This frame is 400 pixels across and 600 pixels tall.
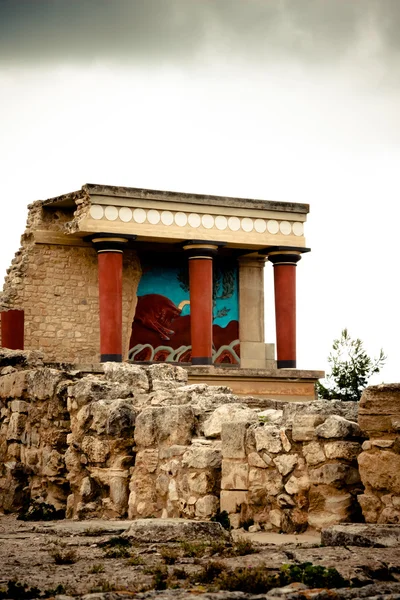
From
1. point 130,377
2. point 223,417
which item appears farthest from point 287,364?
point 223,417

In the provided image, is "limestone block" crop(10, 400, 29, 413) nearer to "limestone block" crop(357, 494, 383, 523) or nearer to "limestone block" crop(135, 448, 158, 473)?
"limestone block" crop(135, 448, 158, 473)

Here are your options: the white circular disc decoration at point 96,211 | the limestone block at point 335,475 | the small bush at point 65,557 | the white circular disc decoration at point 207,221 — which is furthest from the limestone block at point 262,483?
the white circular disc decoration at point 207,221

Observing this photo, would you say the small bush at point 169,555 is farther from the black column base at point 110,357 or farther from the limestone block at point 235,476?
the black column base at point 110,357

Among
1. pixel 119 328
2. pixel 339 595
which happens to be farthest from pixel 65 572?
pixel 119 328

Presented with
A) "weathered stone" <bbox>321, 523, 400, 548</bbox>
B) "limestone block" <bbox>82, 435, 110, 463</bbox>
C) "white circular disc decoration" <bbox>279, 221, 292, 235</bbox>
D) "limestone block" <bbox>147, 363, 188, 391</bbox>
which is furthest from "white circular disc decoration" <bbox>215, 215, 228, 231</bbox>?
"weathered stone" <bbox>321, 523, 400, 548</bbox>

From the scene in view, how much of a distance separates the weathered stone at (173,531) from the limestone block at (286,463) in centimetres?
88

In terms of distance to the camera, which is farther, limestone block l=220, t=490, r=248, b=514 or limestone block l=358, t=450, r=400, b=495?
limestone block l=220, t=490, r=248, b=514

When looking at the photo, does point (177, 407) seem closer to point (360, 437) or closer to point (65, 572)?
point (360, 437)

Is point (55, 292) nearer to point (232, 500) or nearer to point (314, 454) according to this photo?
point (232, 500)

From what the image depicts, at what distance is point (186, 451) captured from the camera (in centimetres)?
1005

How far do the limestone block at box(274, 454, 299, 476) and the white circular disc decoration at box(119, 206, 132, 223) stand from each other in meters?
14.5

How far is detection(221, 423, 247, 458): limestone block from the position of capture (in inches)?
372

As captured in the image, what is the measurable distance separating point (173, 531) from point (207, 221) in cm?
1625

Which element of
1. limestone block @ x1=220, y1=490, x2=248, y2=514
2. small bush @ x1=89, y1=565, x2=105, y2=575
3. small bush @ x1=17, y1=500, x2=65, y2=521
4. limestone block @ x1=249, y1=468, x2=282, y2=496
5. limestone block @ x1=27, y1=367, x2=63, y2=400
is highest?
limestone block @ x1=27, y1=367, x2=63, y2=400
